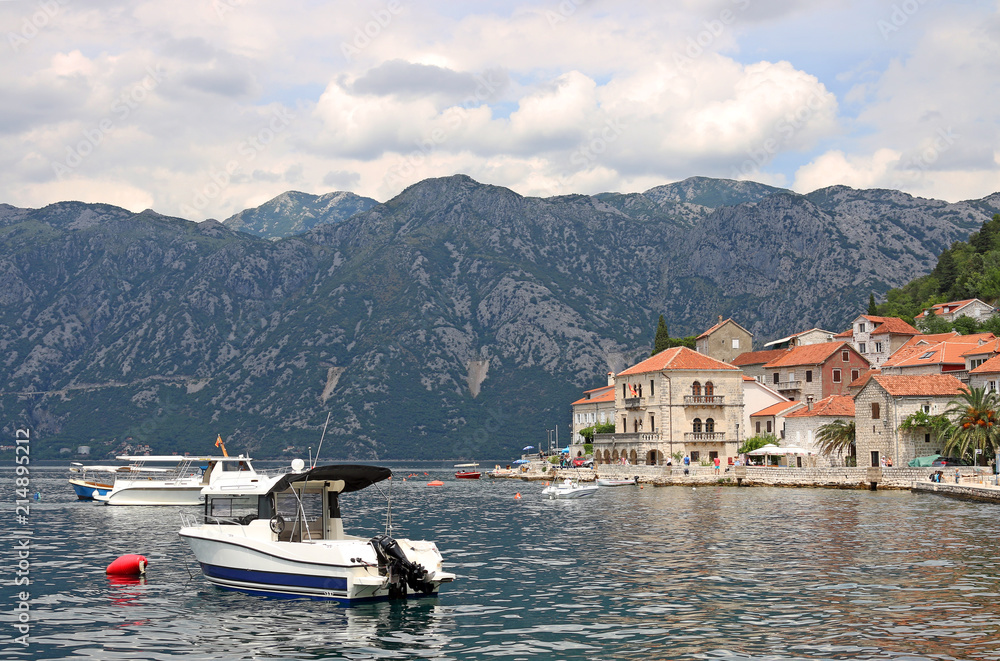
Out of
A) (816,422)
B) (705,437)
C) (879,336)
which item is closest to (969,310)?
(879,336)

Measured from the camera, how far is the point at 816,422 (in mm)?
103625

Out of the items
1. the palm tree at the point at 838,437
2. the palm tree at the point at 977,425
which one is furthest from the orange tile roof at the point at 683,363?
the palm tree at the point at 977,425

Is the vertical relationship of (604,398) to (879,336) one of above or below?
below

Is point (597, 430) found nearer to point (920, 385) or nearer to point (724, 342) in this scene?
point (724, 342)

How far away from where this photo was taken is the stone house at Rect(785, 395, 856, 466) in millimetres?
100688

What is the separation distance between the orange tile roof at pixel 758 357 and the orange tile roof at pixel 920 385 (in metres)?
44.6

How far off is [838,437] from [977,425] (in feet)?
55.7

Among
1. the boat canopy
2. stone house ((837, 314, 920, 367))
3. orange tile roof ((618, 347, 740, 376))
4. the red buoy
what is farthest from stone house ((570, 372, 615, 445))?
the boat canopy

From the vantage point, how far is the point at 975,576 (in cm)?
3200

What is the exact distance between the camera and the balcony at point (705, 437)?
11200 cm

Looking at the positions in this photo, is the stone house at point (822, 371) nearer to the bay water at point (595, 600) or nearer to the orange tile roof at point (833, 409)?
the orange tile roof at point (833, 409)

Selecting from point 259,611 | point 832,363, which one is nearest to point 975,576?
point 259,611

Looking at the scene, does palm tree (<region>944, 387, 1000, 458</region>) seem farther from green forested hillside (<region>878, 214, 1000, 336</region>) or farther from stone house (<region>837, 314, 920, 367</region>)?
stone house (<region>837, 314, 920, 367</region>)

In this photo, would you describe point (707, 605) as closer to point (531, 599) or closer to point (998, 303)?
point (531, 599)
